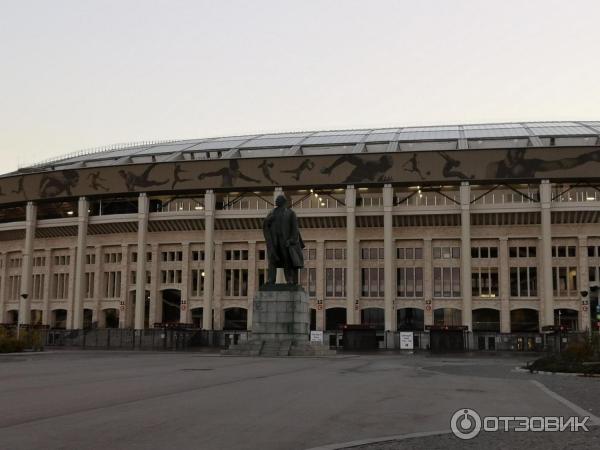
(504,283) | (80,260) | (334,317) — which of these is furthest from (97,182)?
(504,283)

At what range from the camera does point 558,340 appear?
52.8 m

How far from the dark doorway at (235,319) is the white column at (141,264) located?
9.18m

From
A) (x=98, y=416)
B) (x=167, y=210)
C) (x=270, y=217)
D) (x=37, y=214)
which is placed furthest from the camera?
(x=37, y=214)

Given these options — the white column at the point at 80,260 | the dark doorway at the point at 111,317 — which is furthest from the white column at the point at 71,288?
the dark doorway at the point at 111,317

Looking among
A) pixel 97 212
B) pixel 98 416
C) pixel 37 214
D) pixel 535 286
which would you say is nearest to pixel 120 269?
pixel 97 212

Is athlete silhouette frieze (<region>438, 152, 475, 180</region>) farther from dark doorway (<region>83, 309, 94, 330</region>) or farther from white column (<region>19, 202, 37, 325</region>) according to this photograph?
white column (<region>19, 202, 37, 325</region>)

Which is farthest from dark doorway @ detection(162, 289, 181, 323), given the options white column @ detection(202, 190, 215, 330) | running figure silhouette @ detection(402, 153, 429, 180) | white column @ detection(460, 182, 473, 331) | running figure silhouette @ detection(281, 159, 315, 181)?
white column @ detection(460, 182, 473, 331)

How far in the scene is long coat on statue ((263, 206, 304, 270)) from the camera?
34.6 metres

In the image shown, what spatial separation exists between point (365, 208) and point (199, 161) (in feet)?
59.8

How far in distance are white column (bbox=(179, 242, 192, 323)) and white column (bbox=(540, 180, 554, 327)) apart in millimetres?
37101

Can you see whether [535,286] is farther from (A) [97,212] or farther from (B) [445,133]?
(A) [97,212]

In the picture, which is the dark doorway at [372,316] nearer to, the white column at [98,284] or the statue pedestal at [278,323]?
the white column at [98,284]

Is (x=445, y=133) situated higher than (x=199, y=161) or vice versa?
(x=445, y=133)

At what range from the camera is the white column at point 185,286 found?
7338 centimetres
